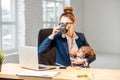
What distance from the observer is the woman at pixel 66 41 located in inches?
101

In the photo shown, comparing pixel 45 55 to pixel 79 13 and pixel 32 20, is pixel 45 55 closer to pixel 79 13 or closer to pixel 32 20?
pixel 32 20

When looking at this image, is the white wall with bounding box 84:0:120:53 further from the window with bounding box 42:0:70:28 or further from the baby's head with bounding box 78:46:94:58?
the baby's head with bounding box 78:46:94:58

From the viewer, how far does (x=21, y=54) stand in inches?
89.6

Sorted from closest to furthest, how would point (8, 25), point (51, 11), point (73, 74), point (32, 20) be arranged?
point (73, 74) < point (8, 25) < point (32, 20) < point (51, 11)

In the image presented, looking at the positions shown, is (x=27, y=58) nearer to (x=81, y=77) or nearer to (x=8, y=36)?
(x=81, y=77)

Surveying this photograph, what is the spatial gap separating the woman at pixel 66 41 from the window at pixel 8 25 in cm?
184

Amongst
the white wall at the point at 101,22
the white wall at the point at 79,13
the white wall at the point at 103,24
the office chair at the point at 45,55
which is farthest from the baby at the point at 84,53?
the white wall at the point at 103,24

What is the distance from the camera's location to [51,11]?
6.15 metres

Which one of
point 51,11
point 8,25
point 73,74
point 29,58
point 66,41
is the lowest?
point 73,74

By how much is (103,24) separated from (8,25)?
4.27 meters

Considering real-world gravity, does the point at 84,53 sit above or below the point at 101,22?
below

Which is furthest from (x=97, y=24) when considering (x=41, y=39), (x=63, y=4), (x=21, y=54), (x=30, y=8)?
(x=21, y=54)

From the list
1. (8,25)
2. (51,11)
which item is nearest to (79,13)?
(51,11)

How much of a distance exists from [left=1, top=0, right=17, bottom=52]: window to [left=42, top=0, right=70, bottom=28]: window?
112cm
